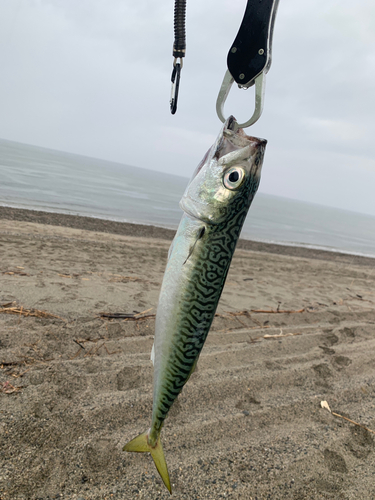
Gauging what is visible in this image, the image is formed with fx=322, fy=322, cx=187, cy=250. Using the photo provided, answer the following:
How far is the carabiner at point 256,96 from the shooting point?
5.42 ft

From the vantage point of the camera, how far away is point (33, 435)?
2609 millimetres

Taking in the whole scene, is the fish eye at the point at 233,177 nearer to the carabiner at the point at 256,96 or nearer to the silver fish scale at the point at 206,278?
the silver fish scale at the point at 206,278

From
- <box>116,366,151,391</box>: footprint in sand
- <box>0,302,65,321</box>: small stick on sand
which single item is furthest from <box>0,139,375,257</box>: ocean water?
<box>116,366,151,391</box>: footprint in sand

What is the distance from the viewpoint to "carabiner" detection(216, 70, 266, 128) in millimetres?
1652

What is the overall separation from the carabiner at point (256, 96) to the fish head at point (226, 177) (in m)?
0.10

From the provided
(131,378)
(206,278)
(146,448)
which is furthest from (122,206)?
(206,278)

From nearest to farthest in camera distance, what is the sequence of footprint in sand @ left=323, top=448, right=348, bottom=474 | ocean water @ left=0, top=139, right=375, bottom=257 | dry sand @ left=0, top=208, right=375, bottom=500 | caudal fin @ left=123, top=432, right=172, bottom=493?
caudal fin @ left=123, top=432, right=172, bottom=493
dry sand @ left=0, top=208, right=375, bottom=500
footprint in sand @ left=323, top=448, right=348, bottom=474
ocean water @ left=0, top=139, right=375, bottom=257

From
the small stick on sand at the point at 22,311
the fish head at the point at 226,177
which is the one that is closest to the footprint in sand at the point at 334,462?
the fish head at the point at 226,177

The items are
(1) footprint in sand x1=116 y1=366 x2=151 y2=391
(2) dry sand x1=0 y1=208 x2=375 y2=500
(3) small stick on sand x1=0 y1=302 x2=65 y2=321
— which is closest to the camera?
(2) dry sand x1=0 y1=208 x2=375 y2=500

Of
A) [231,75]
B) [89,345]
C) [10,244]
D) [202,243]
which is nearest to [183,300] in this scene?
[202,243]

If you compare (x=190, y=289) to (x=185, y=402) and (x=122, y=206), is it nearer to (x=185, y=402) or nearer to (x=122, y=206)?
(x=185, y=402)

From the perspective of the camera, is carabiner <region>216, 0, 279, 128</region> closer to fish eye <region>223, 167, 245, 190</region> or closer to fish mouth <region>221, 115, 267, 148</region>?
fish mouth <region>221, 115, 267, 148</region>

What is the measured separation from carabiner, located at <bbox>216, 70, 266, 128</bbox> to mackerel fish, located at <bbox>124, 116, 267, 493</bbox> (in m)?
0.10

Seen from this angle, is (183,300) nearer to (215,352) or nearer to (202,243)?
(202,243)
